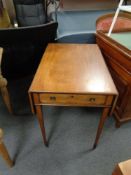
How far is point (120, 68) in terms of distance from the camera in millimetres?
1103

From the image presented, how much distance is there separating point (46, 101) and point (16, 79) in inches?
45.0

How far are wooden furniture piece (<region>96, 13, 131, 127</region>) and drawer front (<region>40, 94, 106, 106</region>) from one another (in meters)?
0.33

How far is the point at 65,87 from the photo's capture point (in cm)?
85

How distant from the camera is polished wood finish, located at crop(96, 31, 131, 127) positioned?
1039 millimetres

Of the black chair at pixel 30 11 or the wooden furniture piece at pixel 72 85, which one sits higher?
the black chair at pixel 30 11

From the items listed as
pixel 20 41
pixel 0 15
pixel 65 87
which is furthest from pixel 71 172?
pixel 0 15

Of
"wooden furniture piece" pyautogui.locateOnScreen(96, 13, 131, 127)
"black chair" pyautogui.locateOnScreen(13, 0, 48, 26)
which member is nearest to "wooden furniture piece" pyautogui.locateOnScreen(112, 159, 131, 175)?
"wooden furniture piece" pyautogui.locateOnScreen(96, 13, 131, 127)

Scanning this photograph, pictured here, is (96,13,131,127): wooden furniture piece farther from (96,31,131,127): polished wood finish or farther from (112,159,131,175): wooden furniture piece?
(112,159,131,175): wooden furniture piece

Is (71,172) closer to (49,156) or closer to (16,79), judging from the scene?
(49,156)

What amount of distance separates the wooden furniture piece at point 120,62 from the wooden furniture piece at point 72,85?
0.15 m

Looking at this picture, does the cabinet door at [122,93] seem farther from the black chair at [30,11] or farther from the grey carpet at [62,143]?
the black chair at [30,11]

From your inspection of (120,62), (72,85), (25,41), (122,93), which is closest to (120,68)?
(120,62)

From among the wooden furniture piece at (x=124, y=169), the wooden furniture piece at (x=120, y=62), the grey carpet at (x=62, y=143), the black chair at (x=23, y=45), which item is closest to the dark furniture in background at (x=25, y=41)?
the black chair at (x=23, y=45)

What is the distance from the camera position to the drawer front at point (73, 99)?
852mm
